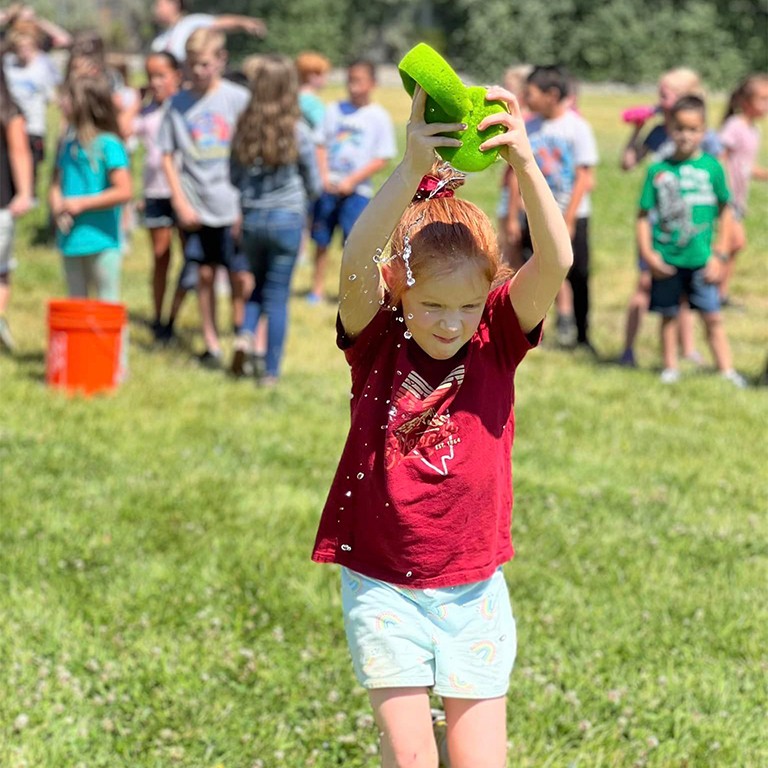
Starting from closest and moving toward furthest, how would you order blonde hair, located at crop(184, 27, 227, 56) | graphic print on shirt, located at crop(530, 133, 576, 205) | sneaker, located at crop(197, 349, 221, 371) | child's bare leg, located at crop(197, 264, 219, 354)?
blonde hair, located at crop(184, 27, 227, 56) → sneaker, located at crop(197, 349, 221, 371) → child's bare leg, located at crop(197, 264, 219, 354) → graphic print on shirt, located at crop(530, 133, 576, 205)

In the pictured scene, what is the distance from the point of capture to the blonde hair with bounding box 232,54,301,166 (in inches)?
271

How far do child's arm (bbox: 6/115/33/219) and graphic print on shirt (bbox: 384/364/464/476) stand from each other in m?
5.04

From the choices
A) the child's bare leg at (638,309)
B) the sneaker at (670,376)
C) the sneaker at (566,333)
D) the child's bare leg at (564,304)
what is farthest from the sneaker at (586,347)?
the sneaker at (670,376)

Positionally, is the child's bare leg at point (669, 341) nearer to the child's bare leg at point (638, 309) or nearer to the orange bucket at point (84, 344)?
the child's bare leg at point (638, 309)

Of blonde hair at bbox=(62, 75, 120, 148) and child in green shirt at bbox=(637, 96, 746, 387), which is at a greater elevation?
blonde hair at bbox=(62, 75, 120, 148)

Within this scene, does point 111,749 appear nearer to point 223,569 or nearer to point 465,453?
point 223,569

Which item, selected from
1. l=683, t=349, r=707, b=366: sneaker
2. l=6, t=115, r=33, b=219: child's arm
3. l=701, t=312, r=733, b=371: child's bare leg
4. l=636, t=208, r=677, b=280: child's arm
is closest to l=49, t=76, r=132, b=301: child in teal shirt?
l=6, t=115, r=33, b=219: child's arm

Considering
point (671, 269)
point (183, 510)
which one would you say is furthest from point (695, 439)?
point (183, 510)

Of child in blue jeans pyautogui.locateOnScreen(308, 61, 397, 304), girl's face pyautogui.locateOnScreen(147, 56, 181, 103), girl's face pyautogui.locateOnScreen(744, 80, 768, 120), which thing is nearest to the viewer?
girl's face pyautogui.locateOnScreen(147, 56, 181, 103)

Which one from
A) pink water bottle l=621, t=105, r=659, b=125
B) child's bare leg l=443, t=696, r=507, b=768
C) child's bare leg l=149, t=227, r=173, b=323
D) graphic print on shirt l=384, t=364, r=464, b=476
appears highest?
pink water bottle l=621, t=105, r=659, b=125

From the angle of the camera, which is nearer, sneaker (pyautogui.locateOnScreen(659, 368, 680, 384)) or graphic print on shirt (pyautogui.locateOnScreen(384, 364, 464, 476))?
graphic print on shirt (pyautogui.locateOnScreen(384, 364, 464, 476))

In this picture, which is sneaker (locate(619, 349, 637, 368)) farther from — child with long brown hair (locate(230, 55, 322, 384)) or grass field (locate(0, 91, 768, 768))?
child with long brown hair (locate(230, 55, 322, 384))

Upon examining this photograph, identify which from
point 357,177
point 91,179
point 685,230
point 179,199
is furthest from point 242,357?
point 685,230

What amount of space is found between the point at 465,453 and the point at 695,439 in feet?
13.6
